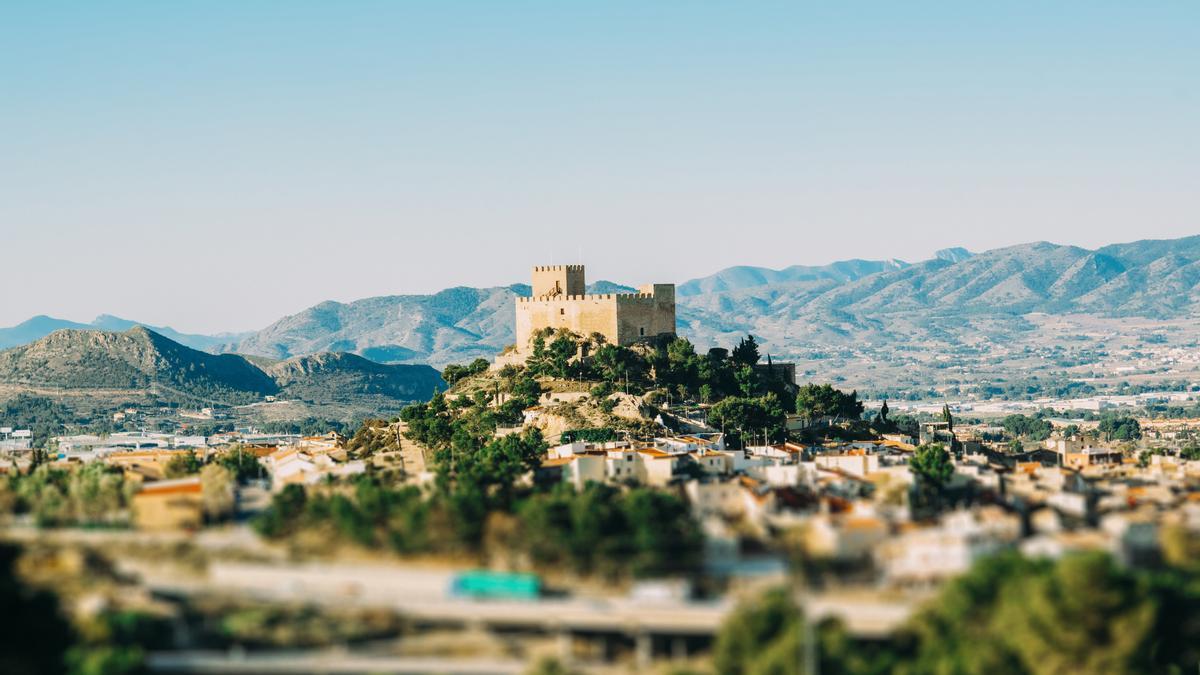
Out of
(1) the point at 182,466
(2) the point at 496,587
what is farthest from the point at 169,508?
(1) the point at 182,466

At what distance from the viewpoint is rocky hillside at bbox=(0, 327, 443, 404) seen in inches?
5074

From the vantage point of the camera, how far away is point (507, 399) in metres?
54.5

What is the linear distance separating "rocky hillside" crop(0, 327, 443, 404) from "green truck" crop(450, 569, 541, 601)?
104 metres

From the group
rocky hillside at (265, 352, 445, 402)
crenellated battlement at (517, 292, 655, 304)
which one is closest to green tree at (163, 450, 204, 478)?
crenellated battlement at (517, 292, 655, 304)

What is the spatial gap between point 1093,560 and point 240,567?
14877mm

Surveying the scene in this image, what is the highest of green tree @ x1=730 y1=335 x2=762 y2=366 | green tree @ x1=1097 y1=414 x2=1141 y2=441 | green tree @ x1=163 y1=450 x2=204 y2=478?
green tree @ x1=730 y1=335 x2=762 y2=366

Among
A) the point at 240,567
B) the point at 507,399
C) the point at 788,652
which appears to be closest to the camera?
the point at 788,652

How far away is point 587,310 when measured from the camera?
184ft

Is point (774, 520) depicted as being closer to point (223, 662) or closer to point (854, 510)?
point (854, 510)

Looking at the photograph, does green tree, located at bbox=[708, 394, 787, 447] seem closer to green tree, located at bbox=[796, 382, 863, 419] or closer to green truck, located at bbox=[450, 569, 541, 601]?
green tree, located at bbox=[796, 382, 863, 419]

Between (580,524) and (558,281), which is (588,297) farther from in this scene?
(580,524)

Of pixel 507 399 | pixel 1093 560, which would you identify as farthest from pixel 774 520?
pixel 507 399

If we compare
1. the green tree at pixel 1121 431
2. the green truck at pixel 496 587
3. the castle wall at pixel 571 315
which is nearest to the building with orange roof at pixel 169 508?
the green truck at pixel 496 587

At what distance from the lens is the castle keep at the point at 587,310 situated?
55781mm
